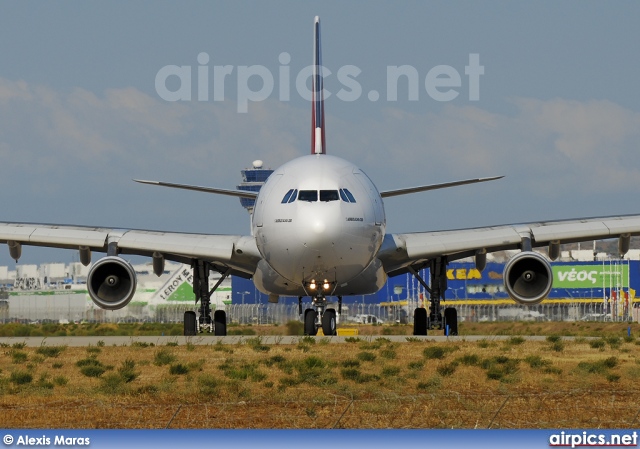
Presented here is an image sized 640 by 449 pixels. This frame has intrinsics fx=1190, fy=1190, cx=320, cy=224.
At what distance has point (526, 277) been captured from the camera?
29750 millimetres

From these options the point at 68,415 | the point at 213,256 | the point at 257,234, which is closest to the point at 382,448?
the point at 68,415

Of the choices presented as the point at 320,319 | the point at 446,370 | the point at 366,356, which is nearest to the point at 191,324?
the point at 320,319

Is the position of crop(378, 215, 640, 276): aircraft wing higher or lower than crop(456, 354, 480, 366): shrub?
higher

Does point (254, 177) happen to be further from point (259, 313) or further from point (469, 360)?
point (469, 360)

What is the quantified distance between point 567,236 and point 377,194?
5417mm

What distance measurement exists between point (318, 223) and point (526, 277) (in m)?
5.90

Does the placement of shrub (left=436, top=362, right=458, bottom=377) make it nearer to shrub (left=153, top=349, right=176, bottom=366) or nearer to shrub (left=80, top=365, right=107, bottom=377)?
shrub (left=153, top=349, right=176, bottom=366)

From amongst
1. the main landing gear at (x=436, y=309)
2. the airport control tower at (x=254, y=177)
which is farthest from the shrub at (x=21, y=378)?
the airport control tower at (x=254, y=177)

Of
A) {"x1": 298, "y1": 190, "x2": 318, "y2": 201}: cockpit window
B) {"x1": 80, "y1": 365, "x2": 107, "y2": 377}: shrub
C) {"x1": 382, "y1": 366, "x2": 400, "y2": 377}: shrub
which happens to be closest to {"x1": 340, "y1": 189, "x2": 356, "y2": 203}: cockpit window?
{"x1": 298, "y1": 190, "x2": 318, "y2": 201}: cockpit window

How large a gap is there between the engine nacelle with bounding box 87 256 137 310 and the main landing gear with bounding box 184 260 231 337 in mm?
3215

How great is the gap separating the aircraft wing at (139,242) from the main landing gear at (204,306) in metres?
0.64

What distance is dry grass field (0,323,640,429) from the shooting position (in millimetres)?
15133

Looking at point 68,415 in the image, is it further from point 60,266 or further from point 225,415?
point 60,266

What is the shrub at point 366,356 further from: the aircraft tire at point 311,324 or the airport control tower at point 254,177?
the airport control tower at point 254,177
